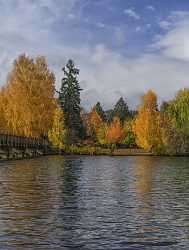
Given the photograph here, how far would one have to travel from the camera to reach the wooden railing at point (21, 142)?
61.3 metres

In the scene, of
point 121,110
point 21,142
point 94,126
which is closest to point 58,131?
A: point 21,142

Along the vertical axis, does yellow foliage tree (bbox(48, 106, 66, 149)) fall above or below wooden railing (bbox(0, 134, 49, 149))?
above

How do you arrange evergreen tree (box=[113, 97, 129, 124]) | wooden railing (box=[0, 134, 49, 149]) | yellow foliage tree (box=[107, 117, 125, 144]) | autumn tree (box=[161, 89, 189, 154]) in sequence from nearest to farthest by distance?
wooden railing (box=[0, 134, 49, 149]), autumn tree (box=[161, 89, 189, 154]), yellow foliage tree (box=[107, 117, 125, 144]), evergreen tree (box=[113, 97, 129, 124])

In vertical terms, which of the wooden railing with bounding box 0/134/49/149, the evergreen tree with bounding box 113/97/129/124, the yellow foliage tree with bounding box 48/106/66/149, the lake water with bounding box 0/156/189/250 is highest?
the evergreen tree with bounding box 113/97/129/124

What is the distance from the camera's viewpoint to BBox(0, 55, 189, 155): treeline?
7869 centimetres

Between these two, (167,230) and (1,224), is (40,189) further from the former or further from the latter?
(167,230)

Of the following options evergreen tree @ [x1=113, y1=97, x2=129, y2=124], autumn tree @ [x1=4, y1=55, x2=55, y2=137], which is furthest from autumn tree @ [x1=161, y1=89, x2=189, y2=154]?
evergreen tree @ [x1=113, y1=97, x2=129, y2=124]

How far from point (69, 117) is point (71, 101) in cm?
463

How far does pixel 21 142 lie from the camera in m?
69.9

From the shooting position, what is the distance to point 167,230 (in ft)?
41.5

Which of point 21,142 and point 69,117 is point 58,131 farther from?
point 21,142

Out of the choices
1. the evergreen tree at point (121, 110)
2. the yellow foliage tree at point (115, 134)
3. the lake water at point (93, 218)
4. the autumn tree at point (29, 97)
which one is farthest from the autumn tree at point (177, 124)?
the lake water at point (93, 218)

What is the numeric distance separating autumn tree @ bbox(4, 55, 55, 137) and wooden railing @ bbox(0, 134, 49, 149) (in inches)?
80.5

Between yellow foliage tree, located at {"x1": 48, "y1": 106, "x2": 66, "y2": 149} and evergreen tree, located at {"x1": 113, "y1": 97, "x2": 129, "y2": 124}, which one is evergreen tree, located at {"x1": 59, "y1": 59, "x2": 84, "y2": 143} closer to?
yellow foliage tree, located at {"x1": 48, "y1": 106, "x2": 66, "y2": 149}
